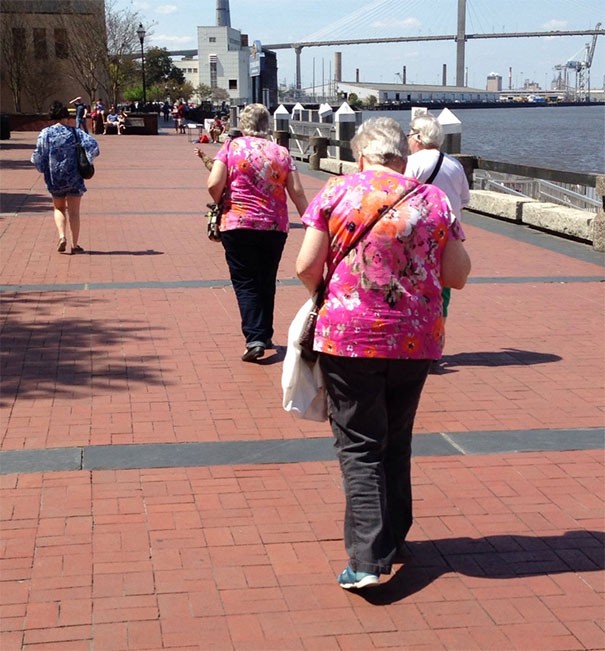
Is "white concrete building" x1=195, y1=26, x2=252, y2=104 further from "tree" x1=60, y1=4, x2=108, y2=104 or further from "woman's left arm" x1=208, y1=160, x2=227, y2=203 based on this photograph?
"woman's left arm" x1=208, y1=160, x2=227, y2=203

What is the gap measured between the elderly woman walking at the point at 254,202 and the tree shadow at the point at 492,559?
3240 millimetres

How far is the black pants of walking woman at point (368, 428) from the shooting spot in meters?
4.02

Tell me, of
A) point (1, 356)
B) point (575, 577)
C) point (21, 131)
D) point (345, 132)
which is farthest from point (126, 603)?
point (21, 131)

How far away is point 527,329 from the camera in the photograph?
8.77m

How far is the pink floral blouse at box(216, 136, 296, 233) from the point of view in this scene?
742 cm

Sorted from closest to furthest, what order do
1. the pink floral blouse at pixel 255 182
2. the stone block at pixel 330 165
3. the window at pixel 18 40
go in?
the pink floral blouse at pixel 255 182
the stone block at pixel 330 165
the window at pixel 18 40

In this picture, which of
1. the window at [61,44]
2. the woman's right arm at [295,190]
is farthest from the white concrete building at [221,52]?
the woman's right arm at [295,190]

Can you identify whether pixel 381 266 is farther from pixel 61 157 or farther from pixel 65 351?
pixel 61 157

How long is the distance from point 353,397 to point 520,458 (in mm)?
1971

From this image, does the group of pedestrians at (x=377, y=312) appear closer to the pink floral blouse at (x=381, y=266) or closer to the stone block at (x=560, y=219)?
the pink floral blouse at (x=381, y=266)

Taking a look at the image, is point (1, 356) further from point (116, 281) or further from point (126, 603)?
point (126, 603)

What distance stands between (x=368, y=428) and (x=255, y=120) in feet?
12.8

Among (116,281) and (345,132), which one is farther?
(345,132)

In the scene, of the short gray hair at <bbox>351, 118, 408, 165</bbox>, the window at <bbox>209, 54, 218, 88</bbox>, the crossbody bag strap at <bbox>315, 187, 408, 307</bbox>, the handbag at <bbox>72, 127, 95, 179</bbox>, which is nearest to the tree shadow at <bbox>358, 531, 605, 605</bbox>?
the crossbody bag strap at <bbox>315, 187, 408, 307</bbox>
